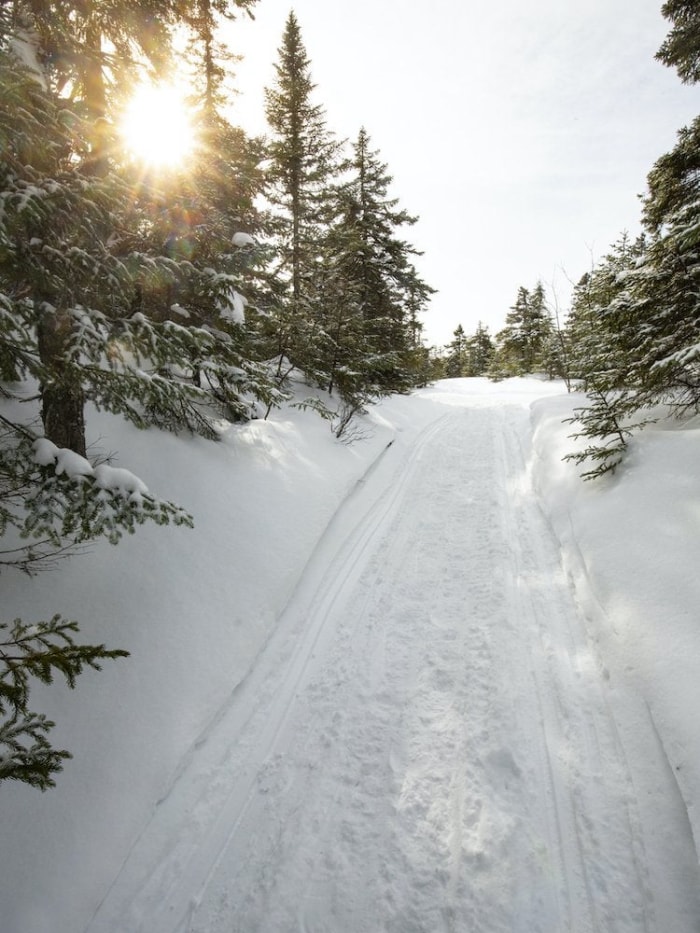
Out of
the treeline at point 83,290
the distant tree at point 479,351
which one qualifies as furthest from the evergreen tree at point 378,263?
the distant tree at point 479,351

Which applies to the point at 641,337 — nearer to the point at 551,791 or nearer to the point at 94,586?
the point at 551,791

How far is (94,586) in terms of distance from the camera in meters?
4.38

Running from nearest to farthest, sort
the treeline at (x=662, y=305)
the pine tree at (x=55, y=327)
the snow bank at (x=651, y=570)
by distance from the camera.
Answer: the snow bank at (x=651, y=570)
the pine tree at (x=55, y=327)
the treeline at (x=662, y=305)

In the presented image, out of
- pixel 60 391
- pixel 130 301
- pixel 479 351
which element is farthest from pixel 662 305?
pixel 479 351

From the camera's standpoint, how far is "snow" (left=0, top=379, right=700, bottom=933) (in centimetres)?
264

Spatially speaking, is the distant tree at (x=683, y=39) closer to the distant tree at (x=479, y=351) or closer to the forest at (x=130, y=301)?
the forest at (x=130, y=301)

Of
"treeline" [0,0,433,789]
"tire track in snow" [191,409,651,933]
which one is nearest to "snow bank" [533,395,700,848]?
"tire track in snow" [191,409,651,933]

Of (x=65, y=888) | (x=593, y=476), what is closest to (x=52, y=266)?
(x=65, y=888)

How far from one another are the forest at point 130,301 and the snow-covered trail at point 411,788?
4.42 ft

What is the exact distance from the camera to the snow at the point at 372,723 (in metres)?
2.64

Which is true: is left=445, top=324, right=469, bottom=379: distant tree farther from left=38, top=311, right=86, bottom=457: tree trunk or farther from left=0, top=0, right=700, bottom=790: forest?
left=38, top=311, right=86, bottom=457: tree trunk

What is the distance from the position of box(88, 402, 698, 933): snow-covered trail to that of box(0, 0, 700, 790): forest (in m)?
1.35

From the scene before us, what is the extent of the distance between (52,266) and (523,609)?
647cm

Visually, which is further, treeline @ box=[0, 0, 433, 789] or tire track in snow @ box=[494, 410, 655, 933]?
treeline @ box=[0, 0, 433, 789]
